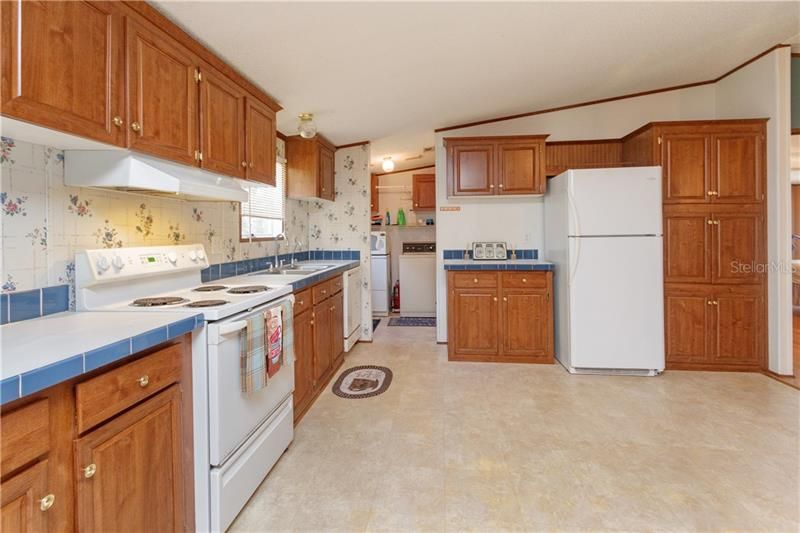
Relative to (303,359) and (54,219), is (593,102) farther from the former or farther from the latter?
(54,219)

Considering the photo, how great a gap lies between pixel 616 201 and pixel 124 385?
3.54m

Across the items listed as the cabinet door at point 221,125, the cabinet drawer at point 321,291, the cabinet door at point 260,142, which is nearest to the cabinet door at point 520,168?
the cabinet drawer at point 321,291

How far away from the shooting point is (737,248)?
3352mm

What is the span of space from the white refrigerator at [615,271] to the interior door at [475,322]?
0.68 metres

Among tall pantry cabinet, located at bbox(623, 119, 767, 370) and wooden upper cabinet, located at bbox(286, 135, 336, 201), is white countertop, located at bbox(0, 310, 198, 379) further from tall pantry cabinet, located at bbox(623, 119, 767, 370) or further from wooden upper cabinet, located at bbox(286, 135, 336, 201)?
tall pantry cabinet, located at bbox(623, 119, 767, 370)

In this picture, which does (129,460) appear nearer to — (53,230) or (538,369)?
(53,230)

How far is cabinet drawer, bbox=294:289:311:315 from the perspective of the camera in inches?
97.9

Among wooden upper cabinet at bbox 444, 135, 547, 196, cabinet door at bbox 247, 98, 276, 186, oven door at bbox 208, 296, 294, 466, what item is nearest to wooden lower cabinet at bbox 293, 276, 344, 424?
oven door at bbox 208, 296, 294, 466

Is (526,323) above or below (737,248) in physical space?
below

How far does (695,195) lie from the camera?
133 inches

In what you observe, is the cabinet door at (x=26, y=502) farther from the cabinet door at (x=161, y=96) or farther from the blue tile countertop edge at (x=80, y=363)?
the cabinet door at (x=161, y=96)

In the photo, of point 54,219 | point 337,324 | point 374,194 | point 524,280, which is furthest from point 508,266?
point 374,194

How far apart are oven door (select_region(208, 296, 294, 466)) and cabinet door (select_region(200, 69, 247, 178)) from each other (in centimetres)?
84

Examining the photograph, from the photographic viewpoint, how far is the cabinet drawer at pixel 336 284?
10.9ft
